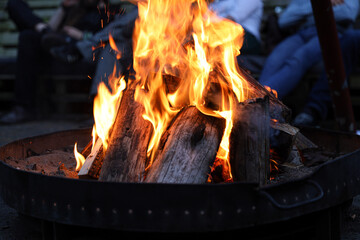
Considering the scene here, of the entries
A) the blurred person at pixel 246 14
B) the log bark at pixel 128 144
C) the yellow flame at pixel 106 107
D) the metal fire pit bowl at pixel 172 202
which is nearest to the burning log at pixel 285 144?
the metal fire pit bowl at pixel 172 202

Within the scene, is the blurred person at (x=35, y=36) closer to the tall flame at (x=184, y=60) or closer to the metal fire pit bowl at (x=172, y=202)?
the tall flame at (x=184, y=60)

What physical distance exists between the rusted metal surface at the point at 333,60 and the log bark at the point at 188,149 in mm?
1286

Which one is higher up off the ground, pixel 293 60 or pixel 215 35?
pixel 215 35

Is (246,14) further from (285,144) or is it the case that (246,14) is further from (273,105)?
(273,105)

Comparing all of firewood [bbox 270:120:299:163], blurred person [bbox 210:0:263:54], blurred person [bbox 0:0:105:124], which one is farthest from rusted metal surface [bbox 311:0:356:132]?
blurred person [bbox 0:0:105:124]

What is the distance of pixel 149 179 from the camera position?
5.57 ft

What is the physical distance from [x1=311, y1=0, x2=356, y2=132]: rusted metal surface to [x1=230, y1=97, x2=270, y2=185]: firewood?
4.12 feet

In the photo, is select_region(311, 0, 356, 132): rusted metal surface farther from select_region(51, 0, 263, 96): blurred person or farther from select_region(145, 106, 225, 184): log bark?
select_region(145, 106, 225, 184): log bark

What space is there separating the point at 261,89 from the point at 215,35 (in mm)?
380

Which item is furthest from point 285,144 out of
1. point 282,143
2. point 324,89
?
point 324,89

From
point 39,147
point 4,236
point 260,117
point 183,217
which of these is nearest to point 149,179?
point 183,217

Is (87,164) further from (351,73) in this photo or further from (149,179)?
(351,73)

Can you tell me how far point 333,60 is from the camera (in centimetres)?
286

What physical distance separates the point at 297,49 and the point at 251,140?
8.76 feet
